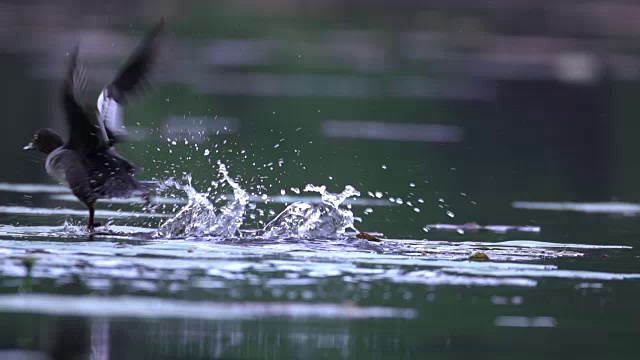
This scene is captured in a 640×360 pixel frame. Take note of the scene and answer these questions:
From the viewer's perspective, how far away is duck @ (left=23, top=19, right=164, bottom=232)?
11672mm

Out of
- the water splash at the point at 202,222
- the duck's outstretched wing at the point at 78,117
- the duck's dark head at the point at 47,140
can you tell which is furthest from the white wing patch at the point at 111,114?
the water splash at the point at 202,222

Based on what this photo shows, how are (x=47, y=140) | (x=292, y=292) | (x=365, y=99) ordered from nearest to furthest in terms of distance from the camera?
1. (x=292, y=292)
2. (x=47, y=140)
3. (x=365, y=99)

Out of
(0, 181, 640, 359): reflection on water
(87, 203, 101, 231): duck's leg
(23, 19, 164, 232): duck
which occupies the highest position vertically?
(23, 19, 164, 232): duck

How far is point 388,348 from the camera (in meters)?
7.48

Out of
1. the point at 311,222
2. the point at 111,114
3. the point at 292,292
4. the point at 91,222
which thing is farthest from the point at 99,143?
the point at 292,292

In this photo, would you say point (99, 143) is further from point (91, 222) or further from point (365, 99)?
point (365, 99)

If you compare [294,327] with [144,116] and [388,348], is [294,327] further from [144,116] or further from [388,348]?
[144,116]

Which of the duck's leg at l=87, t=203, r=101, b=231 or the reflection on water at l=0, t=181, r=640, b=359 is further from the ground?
the duck's leg at l=87, t=203, r=101, b=231

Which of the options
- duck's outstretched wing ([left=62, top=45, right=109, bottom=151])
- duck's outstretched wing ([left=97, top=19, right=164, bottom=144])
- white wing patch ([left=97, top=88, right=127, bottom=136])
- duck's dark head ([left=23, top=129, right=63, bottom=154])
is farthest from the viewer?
duck's dark head ([left=23, top=129, right=63, bottom=154])

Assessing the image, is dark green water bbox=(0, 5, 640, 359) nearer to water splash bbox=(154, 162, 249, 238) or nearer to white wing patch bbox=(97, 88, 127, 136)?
water splash bbox=(154, 162, 249, 238)

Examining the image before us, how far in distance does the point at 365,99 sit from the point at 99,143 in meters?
12.2

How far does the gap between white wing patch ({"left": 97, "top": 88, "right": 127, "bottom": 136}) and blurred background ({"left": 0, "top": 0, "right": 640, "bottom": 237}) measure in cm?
58

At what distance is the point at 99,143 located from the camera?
39.8ft

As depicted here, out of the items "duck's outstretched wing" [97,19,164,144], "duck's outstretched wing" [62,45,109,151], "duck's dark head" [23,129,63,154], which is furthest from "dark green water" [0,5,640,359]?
"duck's outstretched wing" [97,19,164,144]
